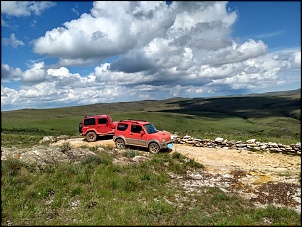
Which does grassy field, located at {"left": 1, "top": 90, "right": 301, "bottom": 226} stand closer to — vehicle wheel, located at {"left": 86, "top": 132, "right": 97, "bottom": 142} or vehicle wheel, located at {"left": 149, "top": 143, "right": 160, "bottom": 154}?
vehicle wheel, located at {"left": 149, "top": 143, "right": 160, "bottom": 154}

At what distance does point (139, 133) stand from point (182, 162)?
6.11 m

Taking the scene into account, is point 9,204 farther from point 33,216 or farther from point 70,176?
point 70,176

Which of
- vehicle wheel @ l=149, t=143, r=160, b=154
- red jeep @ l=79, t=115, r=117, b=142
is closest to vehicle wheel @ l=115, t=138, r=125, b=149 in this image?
vehicle wheel @ l=149, t=143, r=160, b=154

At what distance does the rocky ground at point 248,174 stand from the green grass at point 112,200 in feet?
3.81

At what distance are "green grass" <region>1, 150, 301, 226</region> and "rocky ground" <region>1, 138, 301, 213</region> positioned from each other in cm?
116

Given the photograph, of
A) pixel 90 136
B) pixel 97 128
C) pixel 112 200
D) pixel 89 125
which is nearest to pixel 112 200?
pixel 112 200

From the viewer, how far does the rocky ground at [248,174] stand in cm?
1303

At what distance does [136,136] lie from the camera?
2402cm

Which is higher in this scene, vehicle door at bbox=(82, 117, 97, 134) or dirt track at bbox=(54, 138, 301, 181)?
vehicle door at bbox=(82, 117, 97, 134)

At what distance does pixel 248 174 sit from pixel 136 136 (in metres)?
10.3

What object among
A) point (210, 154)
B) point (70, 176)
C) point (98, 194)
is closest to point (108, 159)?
point (70, 176)

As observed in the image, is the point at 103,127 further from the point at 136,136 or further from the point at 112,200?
the point at 112,200

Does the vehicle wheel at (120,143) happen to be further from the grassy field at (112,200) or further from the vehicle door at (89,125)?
the grassy field at (112,200)

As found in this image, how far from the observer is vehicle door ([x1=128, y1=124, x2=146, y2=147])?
2370 cm
